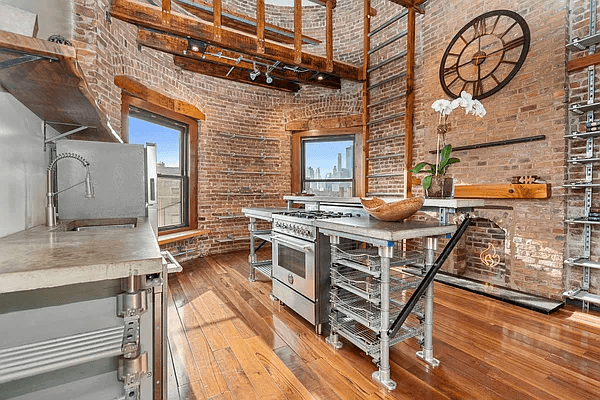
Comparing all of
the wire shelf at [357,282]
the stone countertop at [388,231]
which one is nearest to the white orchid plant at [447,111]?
the stone countertop at [388,231]

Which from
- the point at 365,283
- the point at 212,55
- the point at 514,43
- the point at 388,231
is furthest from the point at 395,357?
the point at 212,55

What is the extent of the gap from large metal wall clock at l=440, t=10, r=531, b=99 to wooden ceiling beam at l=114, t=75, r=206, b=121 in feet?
13.1

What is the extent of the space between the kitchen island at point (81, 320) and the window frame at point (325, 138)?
4.85m

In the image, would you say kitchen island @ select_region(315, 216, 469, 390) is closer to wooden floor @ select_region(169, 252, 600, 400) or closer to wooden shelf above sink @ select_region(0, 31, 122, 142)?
wooden floor @ select_region(169, 252, 600, 400)

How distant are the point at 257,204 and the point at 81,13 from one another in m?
3.85

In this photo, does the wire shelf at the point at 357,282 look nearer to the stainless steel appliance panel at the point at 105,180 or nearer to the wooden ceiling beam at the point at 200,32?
the stainless steel appliance panel at the point at 105,180

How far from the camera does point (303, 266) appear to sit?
8.87 ft

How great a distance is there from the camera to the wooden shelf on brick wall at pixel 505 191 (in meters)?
3.25

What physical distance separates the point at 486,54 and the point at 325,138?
2.99 meters

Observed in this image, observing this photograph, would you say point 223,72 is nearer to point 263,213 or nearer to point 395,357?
point 263,213

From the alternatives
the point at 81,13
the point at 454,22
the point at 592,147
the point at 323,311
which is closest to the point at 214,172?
the point at 81,13

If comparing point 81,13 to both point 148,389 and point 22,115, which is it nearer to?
point 22,115

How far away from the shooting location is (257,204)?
6.06 m

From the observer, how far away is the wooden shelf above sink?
895 millimetres
